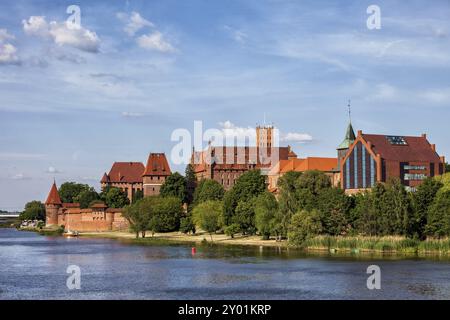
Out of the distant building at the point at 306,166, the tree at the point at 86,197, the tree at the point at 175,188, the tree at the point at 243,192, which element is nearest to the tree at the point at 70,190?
the tree at the point at 86,197

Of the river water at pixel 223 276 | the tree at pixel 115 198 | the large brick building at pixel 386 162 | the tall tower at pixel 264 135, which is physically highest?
the tall tower at pixel 264 135

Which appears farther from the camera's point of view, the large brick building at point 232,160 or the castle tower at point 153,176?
the large brick building at point 232,160

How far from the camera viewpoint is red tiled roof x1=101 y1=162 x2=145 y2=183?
153375mm

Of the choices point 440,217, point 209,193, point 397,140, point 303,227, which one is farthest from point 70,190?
point 440,217

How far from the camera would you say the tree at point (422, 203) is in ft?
210

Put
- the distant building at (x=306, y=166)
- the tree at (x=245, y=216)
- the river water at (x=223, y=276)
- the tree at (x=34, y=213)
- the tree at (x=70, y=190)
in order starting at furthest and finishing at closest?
1. the tree at (x=34, y=213)
2. the tree at (x=70, y=190)
3. the distant building at (x=306, y=166)
4. the tree at (x=245, y=216)
5. the river water at (x=223, y=276)

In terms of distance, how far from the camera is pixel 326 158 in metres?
109

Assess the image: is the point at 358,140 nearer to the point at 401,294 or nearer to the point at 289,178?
the point at 289,178

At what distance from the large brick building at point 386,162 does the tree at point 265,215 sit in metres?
12.8

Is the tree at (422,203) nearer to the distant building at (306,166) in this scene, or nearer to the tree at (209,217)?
the tree at (209,217)

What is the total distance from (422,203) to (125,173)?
97.6 metres

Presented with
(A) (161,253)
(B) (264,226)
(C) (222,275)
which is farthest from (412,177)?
(C) (222,275)
